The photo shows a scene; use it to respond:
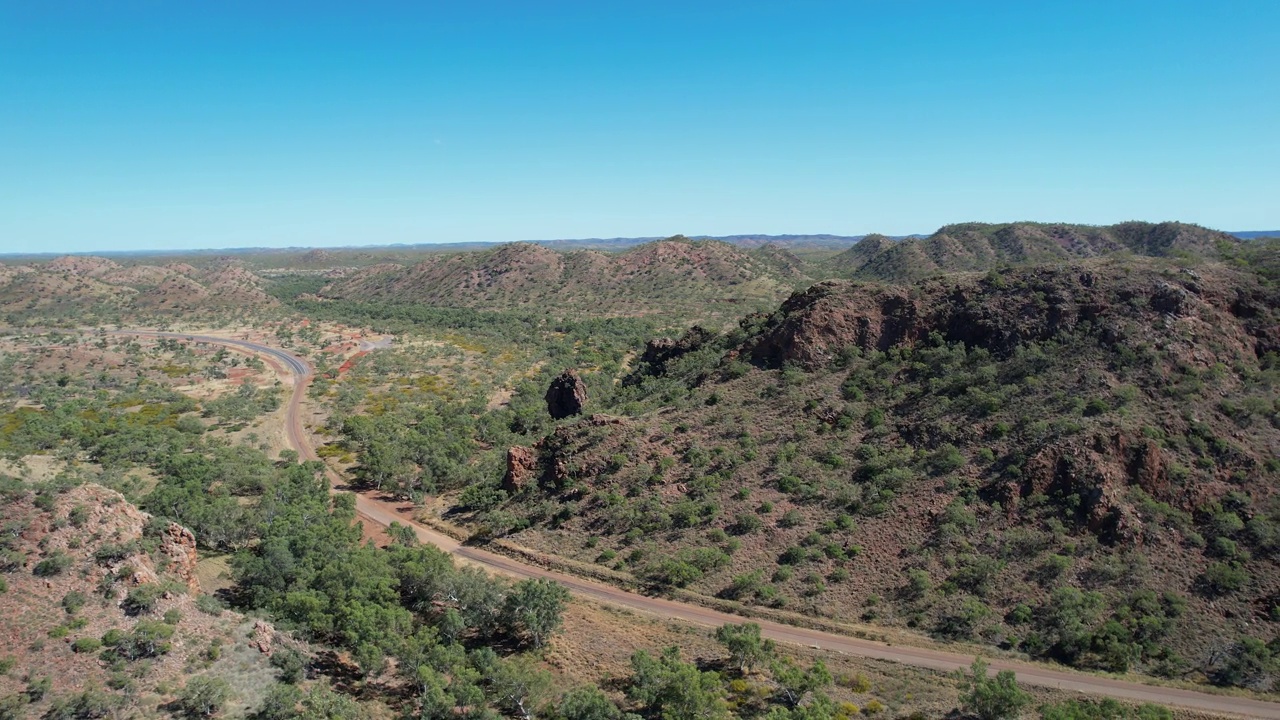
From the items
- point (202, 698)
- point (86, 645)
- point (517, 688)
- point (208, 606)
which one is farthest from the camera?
point (208, 606)

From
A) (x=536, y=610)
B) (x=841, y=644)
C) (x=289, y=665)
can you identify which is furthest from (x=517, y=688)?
(x=841, y=644)

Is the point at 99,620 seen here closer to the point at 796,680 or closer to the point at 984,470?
the point at 796,680

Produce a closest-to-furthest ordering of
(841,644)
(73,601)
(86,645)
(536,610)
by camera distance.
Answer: (86,645)
(73,601)
(841,644)
(536,610)

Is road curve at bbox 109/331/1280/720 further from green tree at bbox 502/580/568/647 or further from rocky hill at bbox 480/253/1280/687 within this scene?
green tree at bbox 502/580/568/647

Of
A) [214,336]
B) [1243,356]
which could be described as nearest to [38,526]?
[1243,356]

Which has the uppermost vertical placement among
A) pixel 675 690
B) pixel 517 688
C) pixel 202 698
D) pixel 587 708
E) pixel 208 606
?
pixel 208 606
